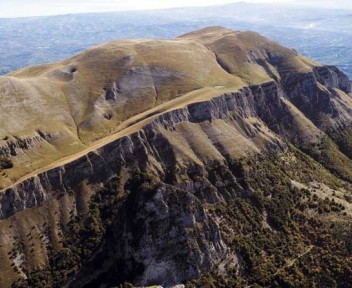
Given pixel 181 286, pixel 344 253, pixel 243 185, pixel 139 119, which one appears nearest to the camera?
pixel 181 286

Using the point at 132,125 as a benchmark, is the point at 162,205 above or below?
below

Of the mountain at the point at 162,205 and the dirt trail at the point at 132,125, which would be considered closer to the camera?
the mountain at the point at 162,205

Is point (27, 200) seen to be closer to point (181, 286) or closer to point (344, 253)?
point (181, 286)

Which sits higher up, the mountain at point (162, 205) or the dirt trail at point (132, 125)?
the dirt trail at point (132, 125)

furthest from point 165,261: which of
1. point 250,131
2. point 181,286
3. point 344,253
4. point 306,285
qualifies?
point 250,131

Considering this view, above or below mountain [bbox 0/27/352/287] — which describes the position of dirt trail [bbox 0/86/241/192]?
above

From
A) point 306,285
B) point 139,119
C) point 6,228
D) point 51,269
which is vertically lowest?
point 306,285

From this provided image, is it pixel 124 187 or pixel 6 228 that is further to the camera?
pixel 124 187

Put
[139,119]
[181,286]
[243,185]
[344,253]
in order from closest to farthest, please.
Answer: [181,286]
[344,253]
[243,185]
[139,119]

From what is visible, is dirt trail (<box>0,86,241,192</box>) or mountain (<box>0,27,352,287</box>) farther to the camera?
dirt trail (<box>0,86,241,192</box>)

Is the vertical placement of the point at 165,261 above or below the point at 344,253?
above

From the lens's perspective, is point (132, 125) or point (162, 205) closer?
point (162, 205)
